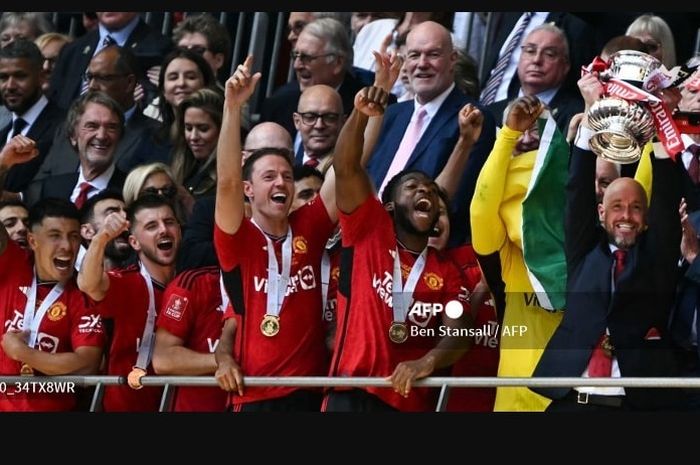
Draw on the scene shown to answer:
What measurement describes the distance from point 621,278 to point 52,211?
258 cm

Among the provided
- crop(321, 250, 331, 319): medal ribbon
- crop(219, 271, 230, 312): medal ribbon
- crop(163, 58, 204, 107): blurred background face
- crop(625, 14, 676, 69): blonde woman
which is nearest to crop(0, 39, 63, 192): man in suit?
crop(163, 58, 204, 107): blurred background face

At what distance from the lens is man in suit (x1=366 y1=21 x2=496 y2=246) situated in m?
10.4

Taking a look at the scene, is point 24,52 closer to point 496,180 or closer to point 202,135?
point 202,135

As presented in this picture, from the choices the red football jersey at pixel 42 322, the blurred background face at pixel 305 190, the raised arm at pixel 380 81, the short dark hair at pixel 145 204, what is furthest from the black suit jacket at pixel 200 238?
the raised arm at pixel 380 81

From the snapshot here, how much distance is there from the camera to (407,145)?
10.5 m

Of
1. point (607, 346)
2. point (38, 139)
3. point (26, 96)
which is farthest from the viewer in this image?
point (26, 96)

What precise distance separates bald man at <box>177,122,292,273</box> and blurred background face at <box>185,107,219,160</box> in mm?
218

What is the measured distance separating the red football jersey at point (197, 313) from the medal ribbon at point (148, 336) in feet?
0.16

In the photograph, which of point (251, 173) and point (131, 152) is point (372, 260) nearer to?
point (251, 173)

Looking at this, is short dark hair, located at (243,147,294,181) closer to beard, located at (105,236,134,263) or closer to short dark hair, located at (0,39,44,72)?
beard, located at (105,236,134,263)

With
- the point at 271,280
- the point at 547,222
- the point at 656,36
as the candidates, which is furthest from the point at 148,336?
the point at 656,36

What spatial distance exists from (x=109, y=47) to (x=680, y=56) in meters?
2.61

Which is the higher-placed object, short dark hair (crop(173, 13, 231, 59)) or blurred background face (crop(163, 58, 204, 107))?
short dark hair (crop(173, 13, 231, 59))
